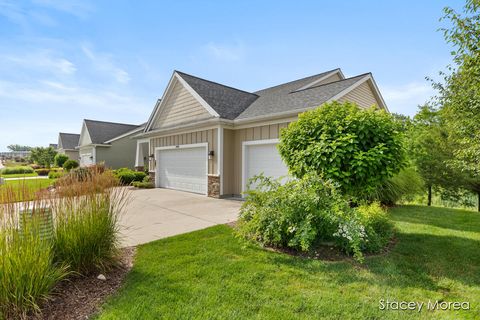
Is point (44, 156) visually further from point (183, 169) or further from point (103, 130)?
point (183, 169)

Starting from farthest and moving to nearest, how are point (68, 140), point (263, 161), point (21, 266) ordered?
1. point (68, 140)
2. point (263, 161)
3. point (21, 266)

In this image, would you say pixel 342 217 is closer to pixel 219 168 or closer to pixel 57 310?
pixel 57 310

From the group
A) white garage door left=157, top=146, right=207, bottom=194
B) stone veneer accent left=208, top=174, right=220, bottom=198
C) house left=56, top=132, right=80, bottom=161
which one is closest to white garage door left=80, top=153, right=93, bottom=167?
house left=56, top=132, right=80, bottom=161

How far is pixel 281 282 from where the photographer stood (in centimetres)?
302

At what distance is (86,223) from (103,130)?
2345 centimetres

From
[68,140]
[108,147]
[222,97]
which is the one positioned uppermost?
[222,97]

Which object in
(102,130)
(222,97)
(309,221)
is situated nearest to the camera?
(309,221)

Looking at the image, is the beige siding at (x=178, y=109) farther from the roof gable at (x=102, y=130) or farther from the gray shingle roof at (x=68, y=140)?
the gray shingle roof at (x=68, y=140)

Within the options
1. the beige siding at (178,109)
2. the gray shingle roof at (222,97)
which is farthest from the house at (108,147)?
the gray shingle roof at (222,97)

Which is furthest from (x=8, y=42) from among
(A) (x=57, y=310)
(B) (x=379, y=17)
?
(B) (x=379, y=17)

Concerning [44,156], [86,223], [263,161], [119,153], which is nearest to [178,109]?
[263,161]

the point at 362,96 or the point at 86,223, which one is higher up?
the point at 362,96

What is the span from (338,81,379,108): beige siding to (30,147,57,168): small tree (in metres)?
37.6

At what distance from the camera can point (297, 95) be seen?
9.96 m
